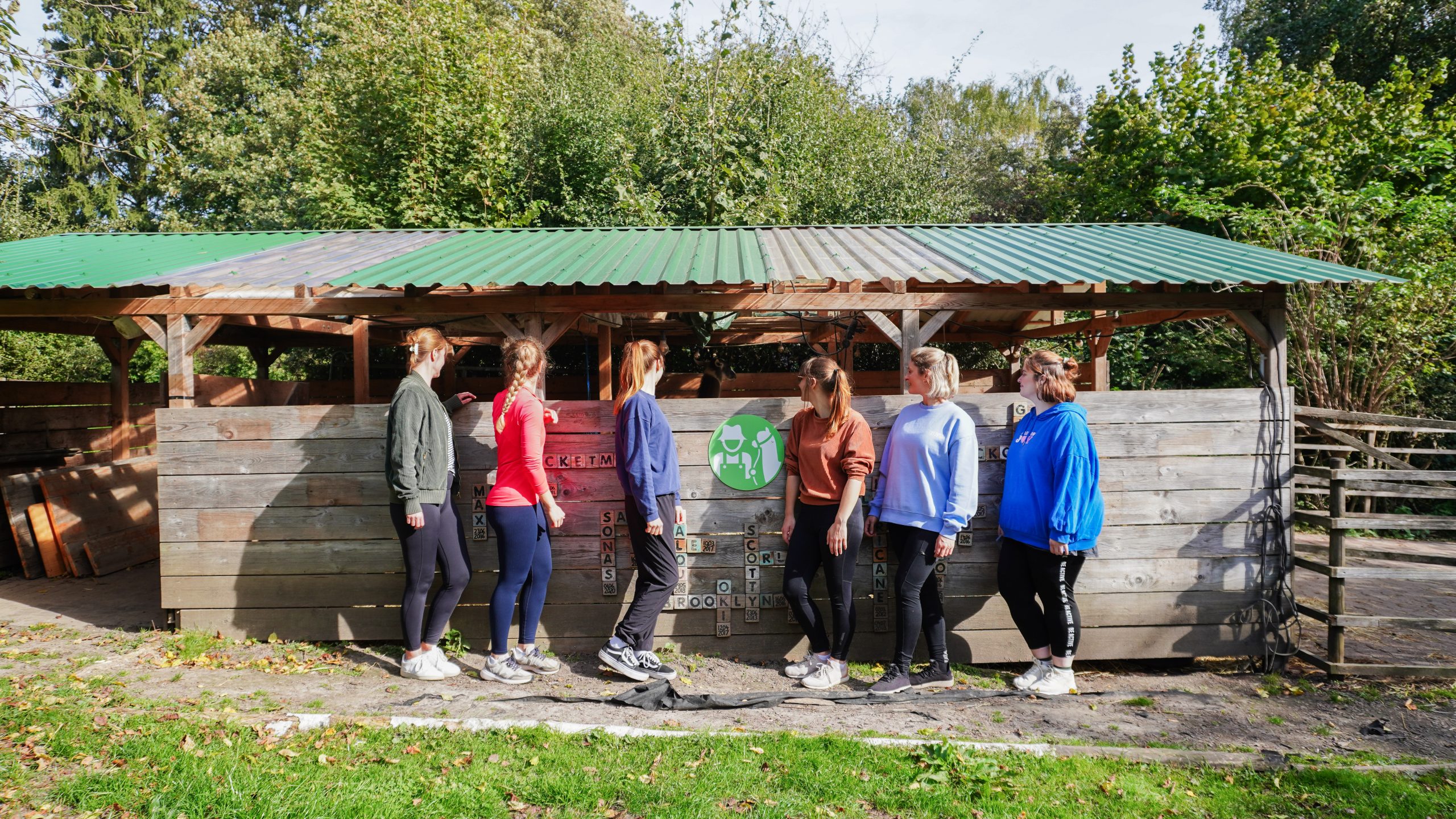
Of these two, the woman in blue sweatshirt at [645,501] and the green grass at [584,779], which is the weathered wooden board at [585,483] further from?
the green grass at [584,779]

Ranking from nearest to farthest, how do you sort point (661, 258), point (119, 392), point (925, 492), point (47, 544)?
1. point (925, 492)
2. point (661, 258)
3. point (47, 544)
4. point (119, 392)

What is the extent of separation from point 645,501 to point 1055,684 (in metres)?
2.60

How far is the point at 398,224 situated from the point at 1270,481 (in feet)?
50.4

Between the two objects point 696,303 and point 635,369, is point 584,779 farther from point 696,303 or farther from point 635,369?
point 696,303

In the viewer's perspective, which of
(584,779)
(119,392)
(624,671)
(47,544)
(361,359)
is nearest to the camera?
(584,779)

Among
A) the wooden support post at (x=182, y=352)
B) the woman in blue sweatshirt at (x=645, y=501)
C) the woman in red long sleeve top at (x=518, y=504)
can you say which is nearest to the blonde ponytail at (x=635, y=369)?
the woman in blue sweatshirt at (x=645, y=501)

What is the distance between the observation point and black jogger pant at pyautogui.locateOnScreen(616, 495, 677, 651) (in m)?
4.45

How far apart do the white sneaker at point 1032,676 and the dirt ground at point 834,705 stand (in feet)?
0.27

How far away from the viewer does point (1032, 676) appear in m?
4.47

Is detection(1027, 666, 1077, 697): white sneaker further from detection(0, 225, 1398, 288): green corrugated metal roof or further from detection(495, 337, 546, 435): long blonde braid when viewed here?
detection(495, 337, 546, 435): long blonde braid

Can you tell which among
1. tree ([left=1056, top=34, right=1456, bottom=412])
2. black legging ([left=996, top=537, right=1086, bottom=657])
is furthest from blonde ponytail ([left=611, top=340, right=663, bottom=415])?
tree ([left=1056, top=34, right=1456, bottom=412])

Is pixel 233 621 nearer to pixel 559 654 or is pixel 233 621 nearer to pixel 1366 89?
pixel 559 654

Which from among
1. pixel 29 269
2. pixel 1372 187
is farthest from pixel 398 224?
pixel 1372 187

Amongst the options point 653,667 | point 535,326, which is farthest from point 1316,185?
point 653,667
